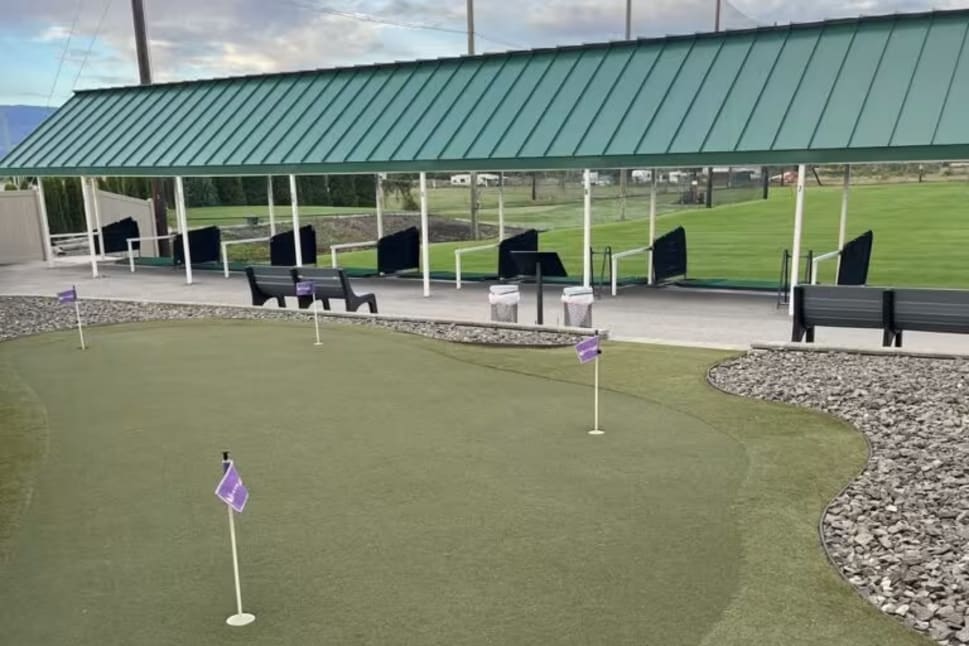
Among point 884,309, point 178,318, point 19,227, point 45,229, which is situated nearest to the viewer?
point 884,309

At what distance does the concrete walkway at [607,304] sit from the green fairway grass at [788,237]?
3494mm

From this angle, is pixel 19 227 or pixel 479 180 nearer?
pixel 479 180

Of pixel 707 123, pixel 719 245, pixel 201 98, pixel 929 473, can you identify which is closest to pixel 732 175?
pixel 719 245

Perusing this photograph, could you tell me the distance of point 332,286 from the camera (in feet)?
40.1

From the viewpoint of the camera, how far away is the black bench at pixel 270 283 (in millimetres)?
12719

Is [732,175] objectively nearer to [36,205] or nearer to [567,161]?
[567,161]

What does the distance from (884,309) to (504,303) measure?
4667 millimetres

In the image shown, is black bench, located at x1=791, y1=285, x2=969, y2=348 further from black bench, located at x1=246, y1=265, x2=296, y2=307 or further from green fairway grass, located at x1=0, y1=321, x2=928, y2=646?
black bench, located at x1=246, y1=265, x2=296, y2=307

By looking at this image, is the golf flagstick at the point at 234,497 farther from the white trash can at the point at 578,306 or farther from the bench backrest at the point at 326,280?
the bench backrest at the point at 326,280

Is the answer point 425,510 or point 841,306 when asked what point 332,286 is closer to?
point 841,306

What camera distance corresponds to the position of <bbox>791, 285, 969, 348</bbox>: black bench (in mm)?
8602

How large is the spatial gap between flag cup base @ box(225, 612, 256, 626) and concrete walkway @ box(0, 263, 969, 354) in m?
6.91

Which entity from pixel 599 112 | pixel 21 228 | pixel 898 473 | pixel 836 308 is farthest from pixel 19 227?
pixel 898 473

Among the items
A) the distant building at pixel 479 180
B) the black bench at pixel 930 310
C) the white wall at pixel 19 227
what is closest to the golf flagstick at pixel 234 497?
the black bench at pixel 930 310
